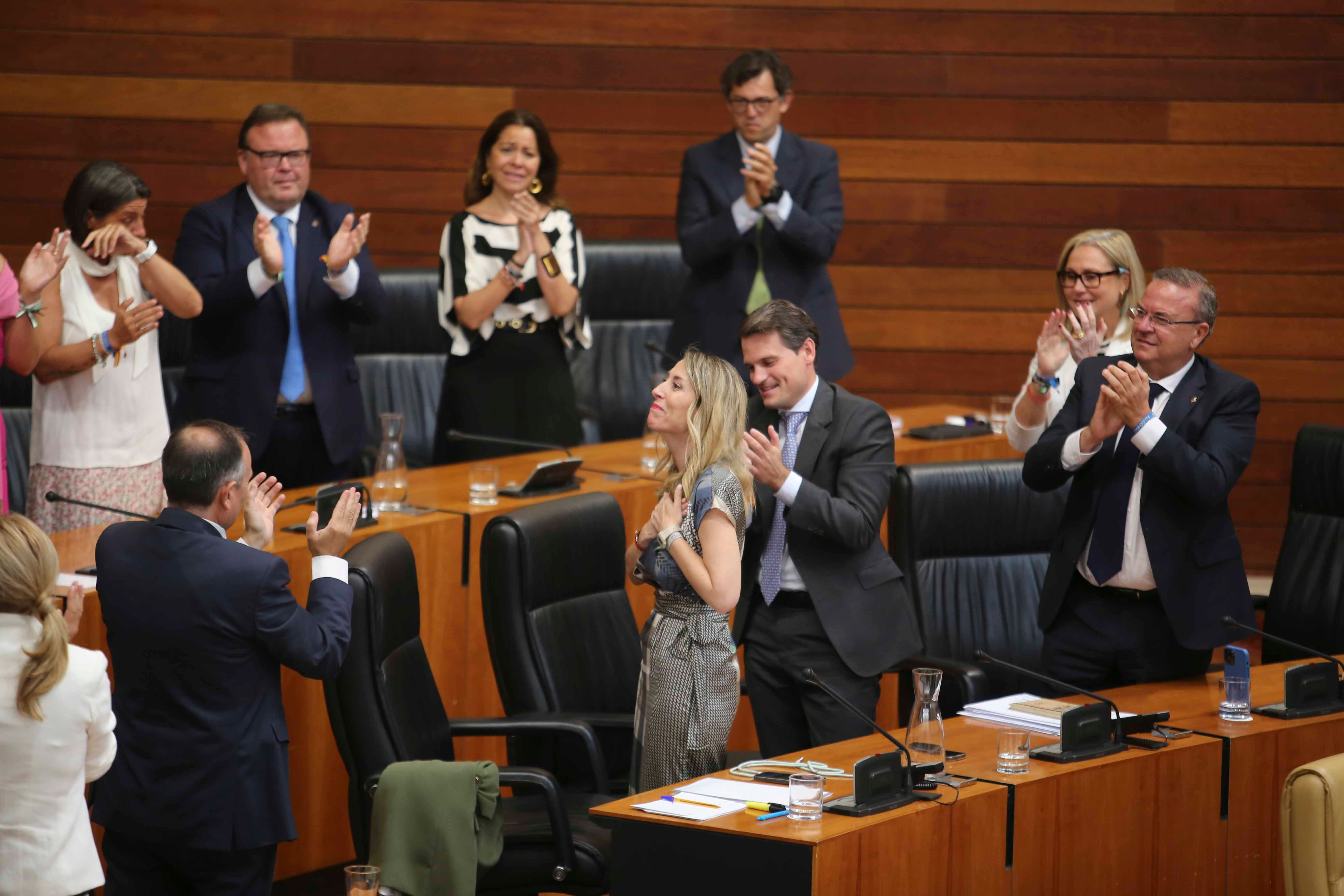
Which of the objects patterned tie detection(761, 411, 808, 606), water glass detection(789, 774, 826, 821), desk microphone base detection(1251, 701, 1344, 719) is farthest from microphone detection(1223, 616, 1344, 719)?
water glass detection(789, 774, 826, 821)

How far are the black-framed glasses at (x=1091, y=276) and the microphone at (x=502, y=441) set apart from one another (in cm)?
141

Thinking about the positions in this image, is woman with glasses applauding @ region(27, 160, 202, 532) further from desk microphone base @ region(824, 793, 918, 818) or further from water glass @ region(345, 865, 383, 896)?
desk microphone base @ region(824, 793, 918, 818)

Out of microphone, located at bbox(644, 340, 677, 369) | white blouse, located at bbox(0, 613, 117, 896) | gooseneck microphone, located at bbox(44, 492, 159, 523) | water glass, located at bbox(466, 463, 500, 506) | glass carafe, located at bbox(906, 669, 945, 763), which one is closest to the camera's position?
white blouse, located at bbox(0, 613, 117, 896)

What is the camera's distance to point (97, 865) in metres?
2.51

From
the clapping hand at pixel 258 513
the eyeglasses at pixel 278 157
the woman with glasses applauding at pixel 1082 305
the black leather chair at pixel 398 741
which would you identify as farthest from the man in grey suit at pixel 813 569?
the eyeglasses at pixel 278 157

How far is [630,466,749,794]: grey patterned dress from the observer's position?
3.04 meters

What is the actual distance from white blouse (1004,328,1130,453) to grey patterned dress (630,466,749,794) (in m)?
1.18

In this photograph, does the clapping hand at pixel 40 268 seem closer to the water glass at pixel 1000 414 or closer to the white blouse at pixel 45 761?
the white blouse at pixel 45 761

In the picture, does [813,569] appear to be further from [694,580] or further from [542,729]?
[542,729]

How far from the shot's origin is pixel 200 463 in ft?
8.55

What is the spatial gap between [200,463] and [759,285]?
2.53 m

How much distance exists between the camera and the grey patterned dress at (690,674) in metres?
3.04

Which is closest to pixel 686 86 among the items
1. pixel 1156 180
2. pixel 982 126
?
pixel 982 126

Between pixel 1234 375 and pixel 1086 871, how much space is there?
115cm
